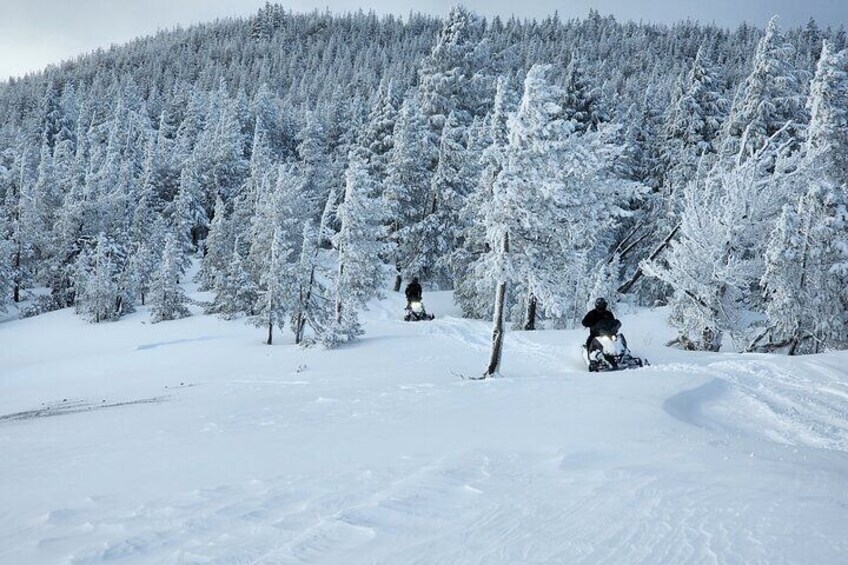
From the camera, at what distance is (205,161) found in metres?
60.1

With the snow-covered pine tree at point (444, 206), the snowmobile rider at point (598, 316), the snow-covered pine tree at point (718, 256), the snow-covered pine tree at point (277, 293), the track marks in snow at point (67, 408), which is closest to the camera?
the track marks in snow at point (67, 408)

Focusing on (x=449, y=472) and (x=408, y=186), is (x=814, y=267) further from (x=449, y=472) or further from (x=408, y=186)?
(x=408, y=186)

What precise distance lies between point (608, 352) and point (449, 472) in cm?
1024

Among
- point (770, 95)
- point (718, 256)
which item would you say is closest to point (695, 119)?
point (770, 95)

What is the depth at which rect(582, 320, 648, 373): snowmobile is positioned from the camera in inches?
575

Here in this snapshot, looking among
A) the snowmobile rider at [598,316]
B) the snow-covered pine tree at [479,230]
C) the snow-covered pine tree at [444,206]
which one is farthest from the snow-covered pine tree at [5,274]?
the snowmobile rider at [598,316]

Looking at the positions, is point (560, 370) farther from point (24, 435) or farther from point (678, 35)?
point (678, 35)

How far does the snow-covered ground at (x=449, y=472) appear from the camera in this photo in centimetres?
391

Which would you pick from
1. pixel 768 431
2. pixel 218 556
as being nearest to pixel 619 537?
pixel 218 556

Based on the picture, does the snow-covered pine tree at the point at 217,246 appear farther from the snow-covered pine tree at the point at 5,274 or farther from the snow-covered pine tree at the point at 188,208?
the snow-covered pine tree at the point at 5,274

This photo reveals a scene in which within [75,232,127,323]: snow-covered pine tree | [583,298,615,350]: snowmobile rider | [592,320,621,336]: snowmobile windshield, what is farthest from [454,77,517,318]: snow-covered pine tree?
[75,232,127,323]: snow-covered pine tree

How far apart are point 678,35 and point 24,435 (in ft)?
741

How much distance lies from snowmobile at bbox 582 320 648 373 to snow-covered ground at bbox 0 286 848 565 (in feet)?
5.72

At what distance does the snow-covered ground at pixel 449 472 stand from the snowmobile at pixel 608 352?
1.74 meters
